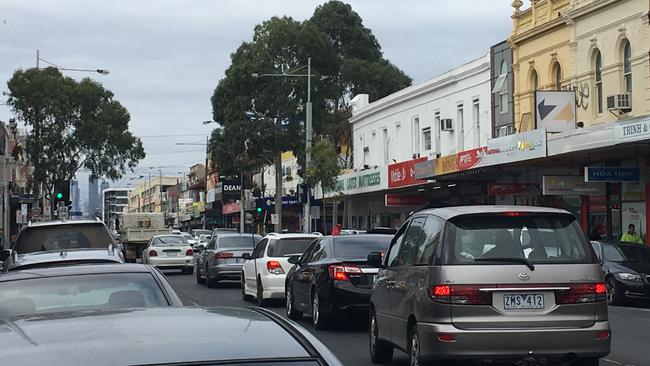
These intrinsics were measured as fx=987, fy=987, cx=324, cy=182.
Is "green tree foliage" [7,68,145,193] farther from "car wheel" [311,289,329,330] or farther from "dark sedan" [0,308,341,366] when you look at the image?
"dark sedan" [0,308,341,366]

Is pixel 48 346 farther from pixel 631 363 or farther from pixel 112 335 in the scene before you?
pixel 631 363

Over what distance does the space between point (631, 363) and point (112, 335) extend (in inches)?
368

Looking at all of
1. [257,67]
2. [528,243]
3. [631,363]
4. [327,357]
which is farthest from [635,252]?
[257,67]

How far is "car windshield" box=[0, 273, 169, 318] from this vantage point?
681 centimetres

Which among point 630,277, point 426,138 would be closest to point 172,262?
point 426,138

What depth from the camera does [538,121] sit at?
30.9 metres

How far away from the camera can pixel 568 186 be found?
30891mm

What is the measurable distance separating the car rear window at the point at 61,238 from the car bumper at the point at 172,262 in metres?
16.5

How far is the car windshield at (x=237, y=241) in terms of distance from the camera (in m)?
27.6

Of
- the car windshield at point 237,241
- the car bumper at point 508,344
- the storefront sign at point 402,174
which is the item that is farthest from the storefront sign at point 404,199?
the car bumper at point 508,344

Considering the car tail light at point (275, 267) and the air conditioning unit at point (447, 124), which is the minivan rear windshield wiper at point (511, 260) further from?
the air conditioning unit at point (447, 124)

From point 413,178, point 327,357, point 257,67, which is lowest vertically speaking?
point 327,357

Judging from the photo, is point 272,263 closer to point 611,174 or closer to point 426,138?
point 611,174

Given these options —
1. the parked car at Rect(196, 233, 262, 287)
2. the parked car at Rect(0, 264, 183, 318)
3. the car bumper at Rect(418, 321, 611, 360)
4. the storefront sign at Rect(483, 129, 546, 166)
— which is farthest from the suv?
the storefront sign at Rect(483, 129, 546, 166)
